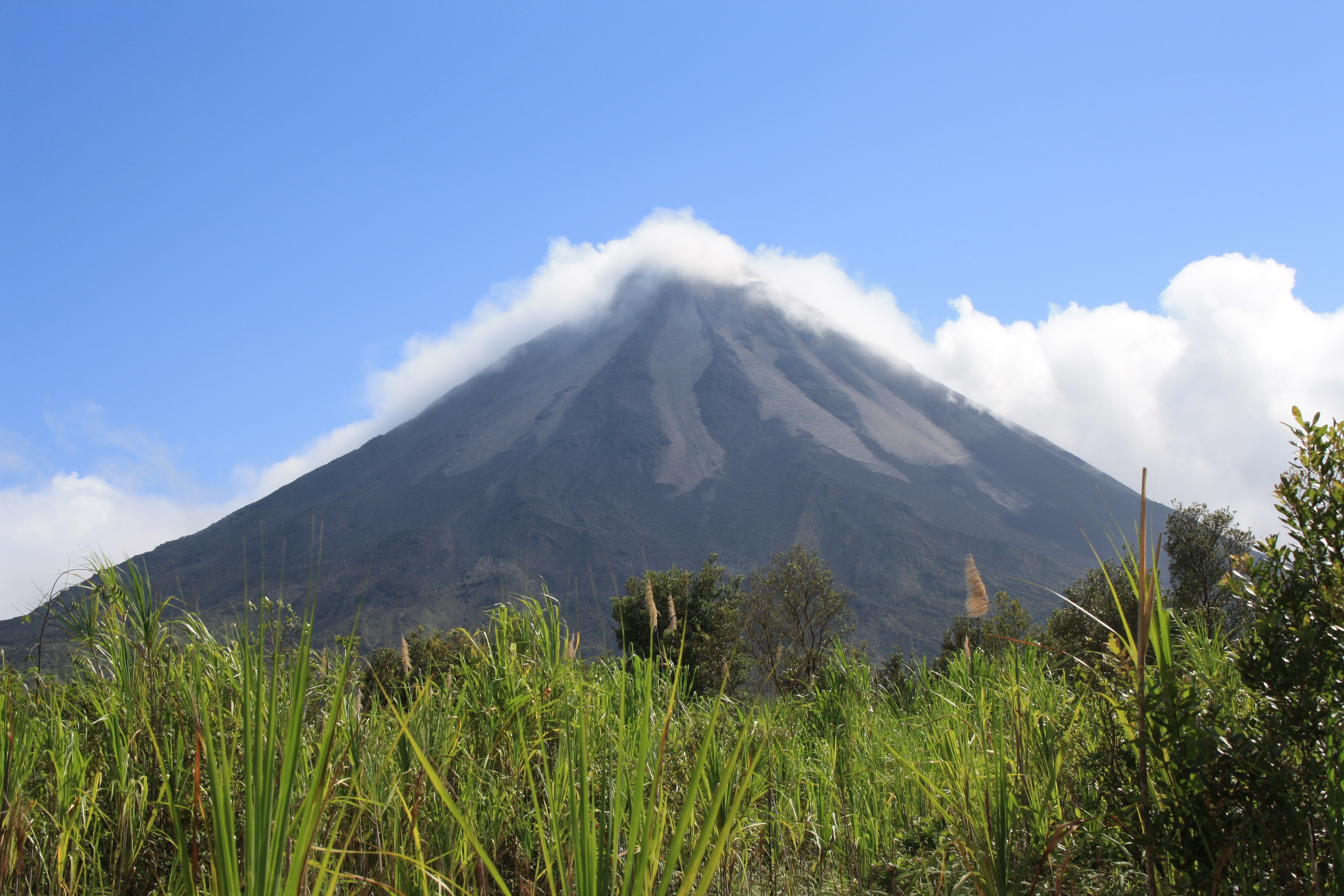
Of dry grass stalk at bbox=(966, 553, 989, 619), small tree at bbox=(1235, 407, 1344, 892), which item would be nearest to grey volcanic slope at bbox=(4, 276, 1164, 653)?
dry grass stalk at bbox=(966, 553, 989, 619)

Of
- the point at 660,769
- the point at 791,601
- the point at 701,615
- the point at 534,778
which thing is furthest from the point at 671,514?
the point at 660,769

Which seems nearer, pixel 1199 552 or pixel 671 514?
pixel 1199 552

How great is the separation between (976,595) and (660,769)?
2.38m

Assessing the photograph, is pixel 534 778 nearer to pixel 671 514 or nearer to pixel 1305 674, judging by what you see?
pixel 1305 674

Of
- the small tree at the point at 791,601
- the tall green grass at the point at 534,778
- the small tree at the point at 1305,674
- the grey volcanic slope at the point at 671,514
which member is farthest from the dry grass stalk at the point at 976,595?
the grey volcanic slope at the point at 671,514

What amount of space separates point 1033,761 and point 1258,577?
64.4 inches

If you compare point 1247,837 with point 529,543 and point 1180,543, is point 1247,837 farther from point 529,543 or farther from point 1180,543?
point 529,543

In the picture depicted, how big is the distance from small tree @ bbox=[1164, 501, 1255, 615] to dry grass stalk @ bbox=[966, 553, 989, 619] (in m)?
20.4

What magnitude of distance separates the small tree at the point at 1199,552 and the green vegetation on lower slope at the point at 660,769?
759 inches

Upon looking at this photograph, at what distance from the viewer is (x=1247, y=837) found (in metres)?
2.49

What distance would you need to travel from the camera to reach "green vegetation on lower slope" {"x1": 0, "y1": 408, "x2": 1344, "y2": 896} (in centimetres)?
190

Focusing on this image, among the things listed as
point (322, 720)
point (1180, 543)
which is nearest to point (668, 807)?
point (322, 720)

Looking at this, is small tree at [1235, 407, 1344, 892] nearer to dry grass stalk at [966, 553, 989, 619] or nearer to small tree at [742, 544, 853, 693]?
dry grass stalk at [966, 553, 989, 619]

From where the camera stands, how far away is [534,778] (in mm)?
3961
